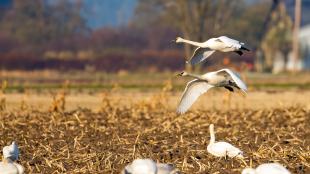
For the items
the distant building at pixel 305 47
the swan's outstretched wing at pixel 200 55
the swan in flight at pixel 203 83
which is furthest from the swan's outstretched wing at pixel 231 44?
the distant building at pixel 305 47

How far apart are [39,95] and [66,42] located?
210ft

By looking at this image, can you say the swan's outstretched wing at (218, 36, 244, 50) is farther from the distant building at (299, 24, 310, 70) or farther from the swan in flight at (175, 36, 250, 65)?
the distant building at (299, 24, 310, 70)

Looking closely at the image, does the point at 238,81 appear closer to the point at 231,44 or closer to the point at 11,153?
the point at 231,44

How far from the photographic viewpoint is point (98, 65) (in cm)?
7244

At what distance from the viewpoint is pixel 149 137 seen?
16.2m

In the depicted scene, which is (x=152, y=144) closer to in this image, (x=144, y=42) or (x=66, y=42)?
(x=66, y=42)

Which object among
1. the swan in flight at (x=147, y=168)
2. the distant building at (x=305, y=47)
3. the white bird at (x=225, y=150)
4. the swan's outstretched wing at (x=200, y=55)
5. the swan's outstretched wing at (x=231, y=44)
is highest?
the distant building at (x=305, y=47)

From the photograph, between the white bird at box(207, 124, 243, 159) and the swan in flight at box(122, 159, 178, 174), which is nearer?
the swan in flight at box(122, 159, 178, 174)

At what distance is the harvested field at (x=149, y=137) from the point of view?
1269 centimetres

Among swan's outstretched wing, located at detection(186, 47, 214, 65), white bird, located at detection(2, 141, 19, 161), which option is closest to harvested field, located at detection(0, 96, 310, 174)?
white bird, located at detection(2, 141, 19, 161)

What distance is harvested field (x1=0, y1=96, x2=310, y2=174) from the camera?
41.6 ft

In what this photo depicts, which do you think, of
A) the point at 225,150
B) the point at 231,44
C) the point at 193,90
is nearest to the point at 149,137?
the point at 193,90

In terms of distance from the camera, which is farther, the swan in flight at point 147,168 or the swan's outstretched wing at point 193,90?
the swan's outstretched wing at point 193,90

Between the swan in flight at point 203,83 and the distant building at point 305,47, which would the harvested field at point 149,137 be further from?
the distant building at point 305,47
